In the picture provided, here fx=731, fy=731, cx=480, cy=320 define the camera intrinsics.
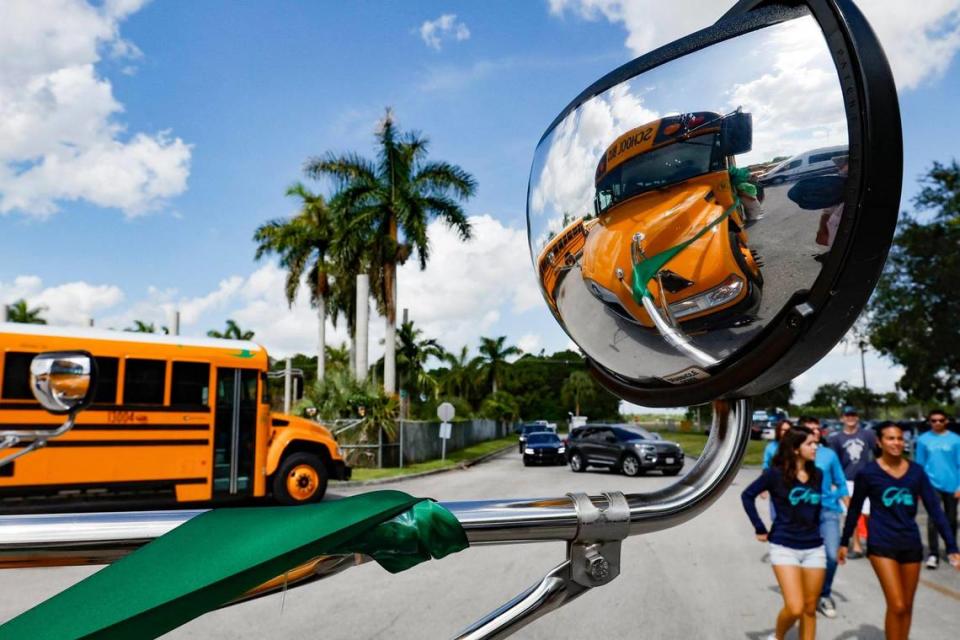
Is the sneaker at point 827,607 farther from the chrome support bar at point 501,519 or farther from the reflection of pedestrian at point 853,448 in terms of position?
the chrome support bar at point 501,519

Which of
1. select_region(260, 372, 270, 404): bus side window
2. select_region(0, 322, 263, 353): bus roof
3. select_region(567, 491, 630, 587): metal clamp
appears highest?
select_region(0, 322, 263, 353): bus roof

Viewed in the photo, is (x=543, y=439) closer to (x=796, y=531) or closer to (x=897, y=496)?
(x=897, y=496)

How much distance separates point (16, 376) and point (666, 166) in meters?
12.1

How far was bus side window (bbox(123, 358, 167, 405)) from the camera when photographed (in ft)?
37.4

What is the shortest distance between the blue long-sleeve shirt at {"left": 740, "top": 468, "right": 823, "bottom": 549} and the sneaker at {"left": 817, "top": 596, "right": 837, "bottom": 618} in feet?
4.89

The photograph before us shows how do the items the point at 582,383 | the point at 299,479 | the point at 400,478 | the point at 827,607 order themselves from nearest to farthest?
the point at 582,383 → the point at 827,607 → the point at 299,479 → the point at 400,478

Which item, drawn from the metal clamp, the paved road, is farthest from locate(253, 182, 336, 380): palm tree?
the metal clamp

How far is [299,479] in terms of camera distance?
12.6m

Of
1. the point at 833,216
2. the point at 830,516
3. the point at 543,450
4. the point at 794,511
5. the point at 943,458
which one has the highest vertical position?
the point at 833,216

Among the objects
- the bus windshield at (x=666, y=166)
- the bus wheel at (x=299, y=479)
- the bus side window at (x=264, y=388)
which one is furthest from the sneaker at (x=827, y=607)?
the bus side window at (x=264, y=388)

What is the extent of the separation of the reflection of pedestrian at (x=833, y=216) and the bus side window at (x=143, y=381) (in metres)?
12.2

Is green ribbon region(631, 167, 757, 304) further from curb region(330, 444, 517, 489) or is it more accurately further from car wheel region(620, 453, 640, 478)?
car wheel region(620, 453, 640, 478)

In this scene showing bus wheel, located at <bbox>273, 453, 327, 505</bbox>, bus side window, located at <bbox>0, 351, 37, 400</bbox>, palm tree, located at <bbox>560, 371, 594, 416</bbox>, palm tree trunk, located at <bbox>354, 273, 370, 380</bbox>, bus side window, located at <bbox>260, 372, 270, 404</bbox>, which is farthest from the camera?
palm tree trunk, located at <bbox>354, 273, 370, 380</bbox>

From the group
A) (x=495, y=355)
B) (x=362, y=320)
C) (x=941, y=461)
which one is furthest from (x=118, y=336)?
(x=495, y=355)
